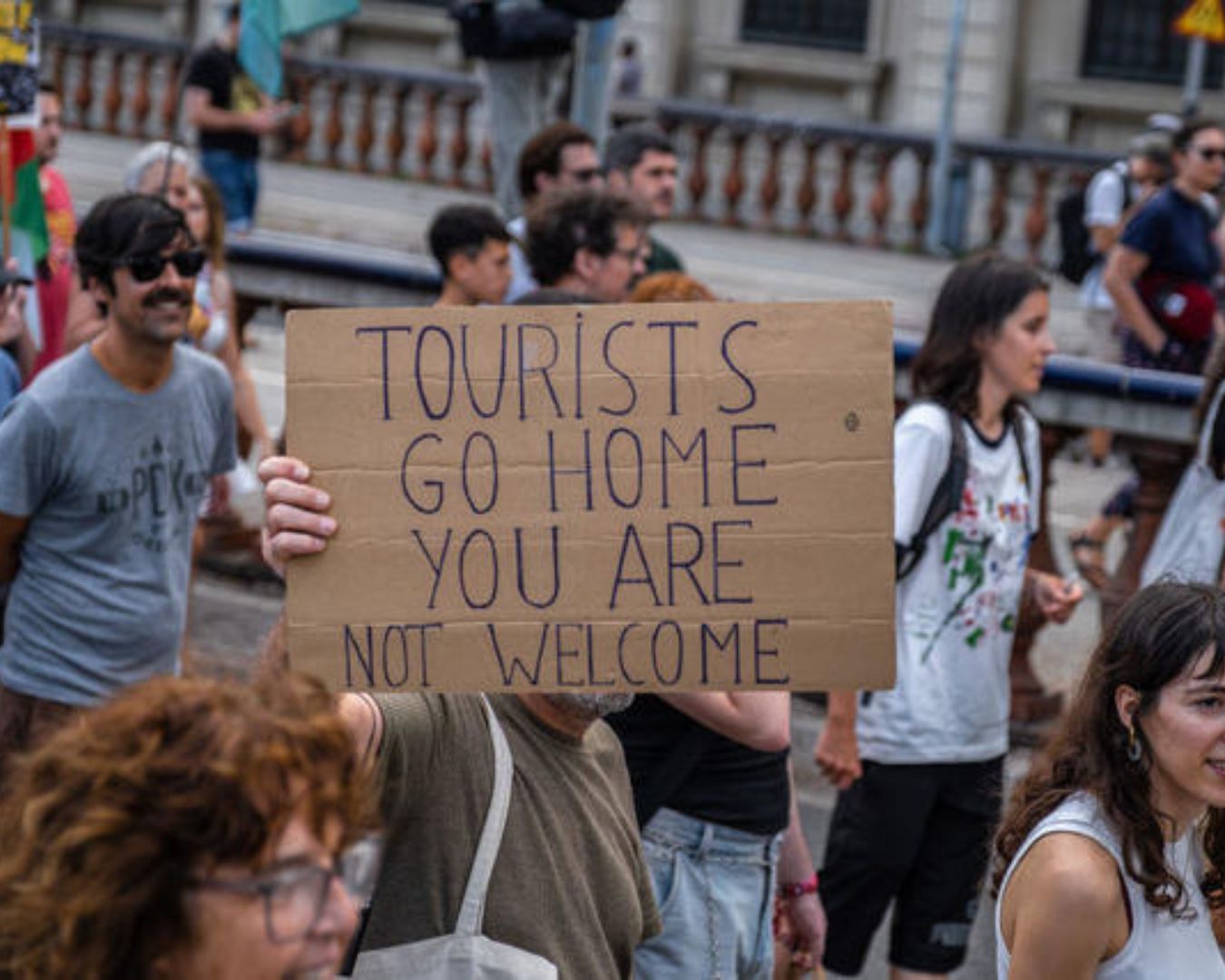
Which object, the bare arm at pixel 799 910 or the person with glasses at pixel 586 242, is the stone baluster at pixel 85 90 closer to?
the person with glasses at pixel 586 242

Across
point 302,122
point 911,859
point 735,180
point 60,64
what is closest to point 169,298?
point 911,859

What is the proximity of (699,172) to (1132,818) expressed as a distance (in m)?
18.6

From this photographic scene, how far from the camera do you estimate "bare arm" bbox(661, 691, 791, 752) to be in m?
4.05

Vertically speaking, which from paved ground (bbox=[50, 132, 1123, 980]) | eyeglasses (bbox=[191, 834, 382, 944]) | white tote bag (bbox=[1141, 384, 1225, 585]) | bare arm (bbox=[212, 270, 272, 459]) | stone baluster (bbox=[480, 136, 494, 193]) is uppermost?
eyeglasses (bbox=[191, 834, 382, 944])

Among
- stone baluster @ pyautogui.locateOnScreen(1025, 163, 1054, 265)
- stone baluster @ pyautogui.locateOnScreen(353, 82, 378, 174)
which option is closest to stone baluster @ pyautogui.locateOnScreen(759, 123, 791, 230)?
stone baluster @ pyautogui.locateOnScreen(1025, 163, 1054, 265)

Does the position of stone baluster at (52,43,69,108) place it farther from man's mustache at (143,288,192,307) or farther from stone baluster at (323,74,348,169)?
man's mustache at (143,288,192,307)

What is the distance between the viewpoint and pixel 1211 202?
990cm

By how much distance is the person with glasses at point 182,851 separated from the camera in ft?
6.64

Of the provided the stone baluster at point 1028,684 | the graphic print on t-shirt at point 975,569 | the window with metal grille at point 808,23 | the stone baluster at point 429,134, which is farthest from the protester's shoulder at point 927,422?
the window with metal grille at point 808,23

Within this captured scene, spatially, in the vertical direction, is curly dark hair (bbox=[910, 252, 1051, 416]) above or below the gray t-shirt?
above

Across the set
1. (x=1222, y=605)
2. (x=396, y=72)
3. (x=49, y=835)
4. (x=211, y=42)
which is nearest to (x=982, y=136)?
(x=396, y=72)

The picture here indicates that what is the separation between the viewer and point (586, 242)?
6090 millimetres

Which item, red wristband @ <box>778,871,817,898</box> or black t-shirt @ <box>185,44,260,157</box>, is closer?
red wristband @ <box>778,871,817,898</box>

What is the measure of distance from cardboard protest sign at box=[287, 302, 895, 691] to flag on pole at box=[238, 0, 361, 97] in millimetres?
4210
